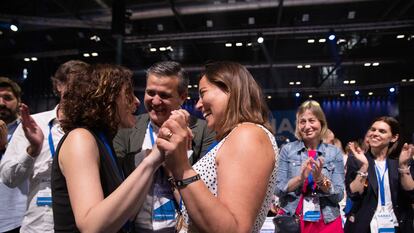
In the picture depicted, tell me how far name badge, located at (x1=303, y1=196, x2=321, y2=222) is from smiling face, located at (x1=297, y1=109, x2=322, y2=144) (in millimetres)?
468

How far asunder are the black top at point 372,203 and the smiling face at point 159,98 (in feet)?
6.08

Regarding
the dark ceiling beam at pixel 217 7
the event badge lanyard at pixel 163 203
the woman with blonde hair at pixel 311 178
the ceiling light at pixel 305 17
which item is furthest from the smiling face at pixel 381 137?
the ceiling light at pixel 305 17

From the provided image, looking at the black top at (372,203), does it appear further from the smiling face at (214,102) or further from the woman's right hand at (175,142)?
the woman's right hand at (175,142)

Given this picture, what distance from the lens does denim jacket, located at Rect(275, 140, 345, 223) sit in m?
2.58

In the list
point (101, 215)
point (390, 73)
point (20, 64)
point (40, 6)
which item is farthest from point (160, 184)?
point (390, 73)

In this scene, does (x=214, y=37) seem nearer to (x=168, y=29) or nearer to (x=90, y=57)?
(x=168, y=29)

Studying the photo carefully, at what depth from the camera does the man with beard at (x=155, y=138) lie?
1641mm

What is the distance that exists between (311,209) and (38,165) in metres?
1.78

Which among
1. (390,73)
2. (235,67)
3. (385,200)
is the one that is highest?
(390,73)

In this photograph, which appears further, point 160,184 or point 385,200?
point 385,200

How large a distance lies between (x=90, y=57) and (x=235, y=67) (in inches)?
382

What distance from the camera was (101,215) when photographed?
3.33 feet

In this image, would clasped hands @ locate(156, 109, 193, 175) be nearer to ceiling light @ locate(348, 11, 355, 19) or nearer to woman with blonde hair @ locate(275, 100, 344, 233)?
woman with blonde hair @ locate(275, 100, 344, 233)

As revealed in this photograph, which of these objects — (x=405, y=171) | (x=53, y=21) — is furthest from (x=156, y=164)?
(x=53, y=21)
